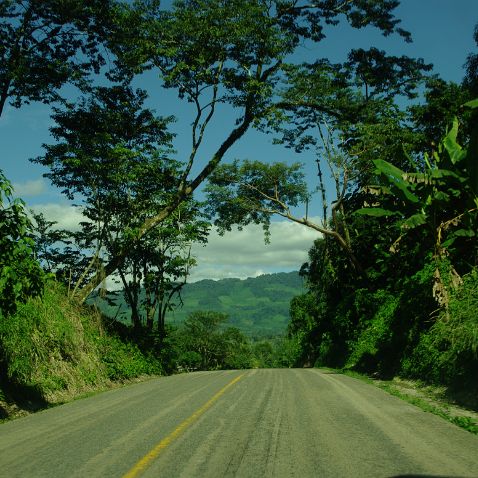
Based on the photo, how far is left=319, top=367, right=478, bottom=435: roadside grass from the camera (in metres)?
8.57

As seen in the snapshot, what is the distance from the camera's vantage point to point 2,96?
58.1ft

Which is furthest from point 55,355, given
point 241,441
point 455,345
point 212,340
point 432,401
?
point 212,340

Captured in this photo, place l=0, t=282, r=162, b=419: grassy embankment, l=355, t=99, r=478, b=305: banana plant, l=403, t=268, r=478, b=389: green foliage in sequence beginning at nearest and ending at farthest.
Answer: l=403, t=268, r=478, b=389: green foliage, l=0, t=282, r=162, b=419: grassy embankment, l=355, t=99, r=478, b=305: banana plant

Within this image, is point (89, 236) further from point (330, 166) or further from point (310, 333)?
point (310, 333)

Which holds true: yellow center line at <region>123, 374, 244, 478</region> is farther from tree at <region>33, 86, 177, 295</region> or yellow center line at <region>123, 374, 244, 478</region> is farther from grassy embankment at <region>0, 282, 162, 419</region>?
tree at <region>33, 86, 177, 295</region>

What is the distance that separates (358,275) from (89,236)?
15507 mm

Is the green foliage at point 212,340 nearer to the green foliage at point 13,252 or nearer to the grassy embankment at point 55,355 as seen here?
the grassy embankment at point 55,355

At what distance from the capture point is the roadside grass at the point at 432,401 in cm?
857

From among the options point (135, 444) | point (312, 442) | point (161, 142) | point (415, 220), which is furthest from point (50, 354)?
point (161, 142)

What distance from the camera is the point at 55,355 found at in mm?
→ 15195

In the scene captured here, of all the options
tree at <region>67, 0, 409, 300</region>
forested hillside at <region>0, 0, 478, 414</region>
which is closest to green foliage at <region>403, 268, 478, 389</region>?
forested hillside at <region>0, 0, 478, 414</region>

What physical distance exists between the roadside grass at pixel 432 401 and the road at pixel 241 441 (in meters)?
0.34

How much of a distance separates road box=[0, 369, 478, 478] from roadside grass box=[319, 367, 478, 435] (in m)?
0.34

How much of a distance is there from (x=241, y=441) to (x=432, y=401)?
6.47 meters
